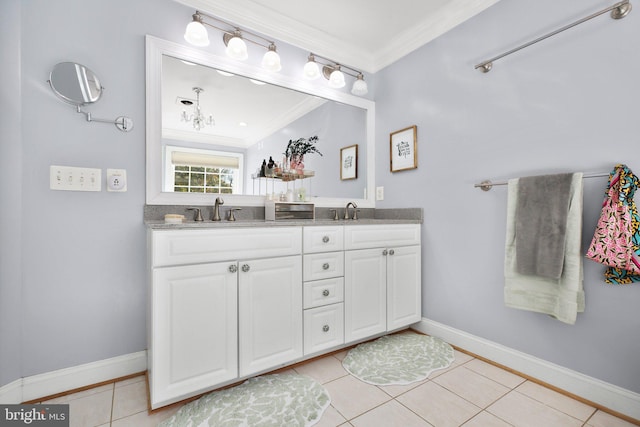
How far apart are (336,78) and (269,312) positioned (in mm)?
1907

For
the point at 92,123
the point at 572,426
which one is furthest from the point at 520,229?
the point at 92,123

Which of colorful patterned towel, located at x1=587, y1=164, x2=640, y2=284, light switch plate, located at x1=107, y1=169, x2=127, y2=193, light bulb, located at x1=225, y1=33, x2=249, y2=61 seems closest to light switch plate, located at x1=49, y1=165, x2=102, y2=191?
light switch plate, located at x1=107, y1=169, x2=127, y2=193

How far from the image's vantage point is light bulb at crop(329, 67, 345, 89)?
2.41 meters

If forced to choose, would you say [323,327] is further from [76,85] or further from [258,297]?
[76,85]

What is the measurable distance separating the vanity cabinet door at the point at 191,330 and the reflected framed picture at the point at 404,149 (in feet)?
5.44

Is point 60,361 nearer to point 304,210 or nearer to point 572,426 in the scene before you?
point 304,210

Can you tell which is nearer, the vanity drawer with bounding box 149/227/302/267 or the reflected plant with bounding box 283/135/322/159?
the vanity drawer with bounding box 149/227/302/267

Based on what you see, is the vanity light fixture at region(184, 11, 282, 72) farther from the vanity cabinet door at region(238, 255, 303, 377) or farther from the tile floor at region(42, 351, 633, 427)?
the tile floor at region(42, 351, 633, 427)

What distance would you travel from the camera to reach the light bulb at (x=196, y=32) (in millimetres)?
1740

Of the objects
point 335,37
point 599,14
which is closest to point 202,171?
point 335,37

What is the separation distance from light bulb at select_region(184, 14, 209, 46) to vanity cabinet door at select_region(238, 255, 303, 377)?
1383 mm

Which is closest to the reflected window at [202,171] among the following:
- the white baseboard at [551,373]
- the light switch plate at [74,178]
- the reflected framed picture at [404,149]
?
the light switch plate at [74,178]

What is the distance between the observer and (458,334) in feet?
6.79

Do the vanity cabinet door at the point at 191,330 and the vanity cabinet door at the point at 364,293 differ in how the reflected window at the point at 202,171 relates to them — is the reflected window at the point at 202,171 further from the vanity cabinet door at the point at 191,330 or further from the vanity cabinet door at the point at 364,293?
the vanity cabinet door at the point at 364,293
